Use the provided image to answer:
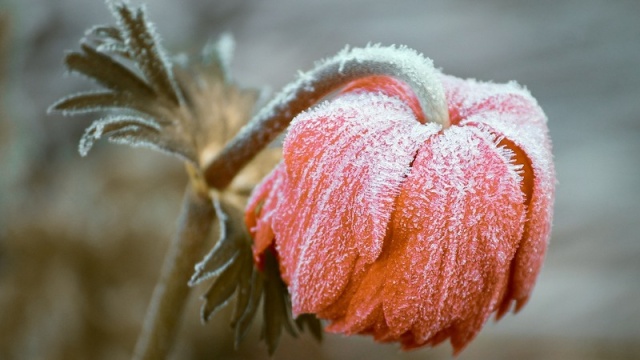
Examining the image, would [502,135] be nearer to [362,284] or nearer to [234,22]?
[362,284]

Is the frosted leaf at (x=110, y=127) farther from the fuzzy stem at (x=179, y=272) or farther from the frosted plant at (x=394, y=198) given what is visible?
the fuzzy stem at (x=179, y=272)

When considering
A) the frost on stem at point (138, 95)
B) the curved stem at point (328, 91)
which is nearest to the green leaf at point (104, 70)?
the frost on stem at point (138, 95)

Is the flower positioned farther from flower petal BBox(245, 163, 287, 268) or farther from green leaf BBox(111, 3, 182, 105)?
green leaf BBox(111, 3, 182, 105)

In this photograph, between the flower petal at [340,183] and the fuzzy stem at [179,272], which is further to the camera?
the fuzzy stem at [179,272]

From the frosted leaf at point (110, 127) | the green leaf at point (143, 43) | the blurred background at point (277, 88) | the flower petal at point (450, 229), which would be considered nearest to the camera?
the flower petal at point (450, 229)

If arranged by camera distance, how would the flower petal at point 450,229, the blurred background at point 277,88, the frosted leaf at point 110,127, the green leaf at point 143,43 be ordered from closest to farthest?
1. the flower petal at point 450,229
2. the frosted leaf at point 110,127
3. the green leaf at point 143,43
4. the blurred background at point 277,88

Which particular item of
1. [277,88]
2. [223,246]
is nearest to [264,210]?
[223,246]

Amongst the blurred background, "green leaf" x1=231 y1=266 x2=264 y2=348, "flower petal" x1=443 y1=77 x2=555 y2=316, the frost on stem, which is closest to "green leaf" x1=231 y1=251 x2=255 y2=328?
"green leaf" x1=231 y1=266 x2=264 y2=348

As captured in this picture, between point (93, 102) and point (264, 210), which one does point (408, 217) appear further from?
point (93, 102)
